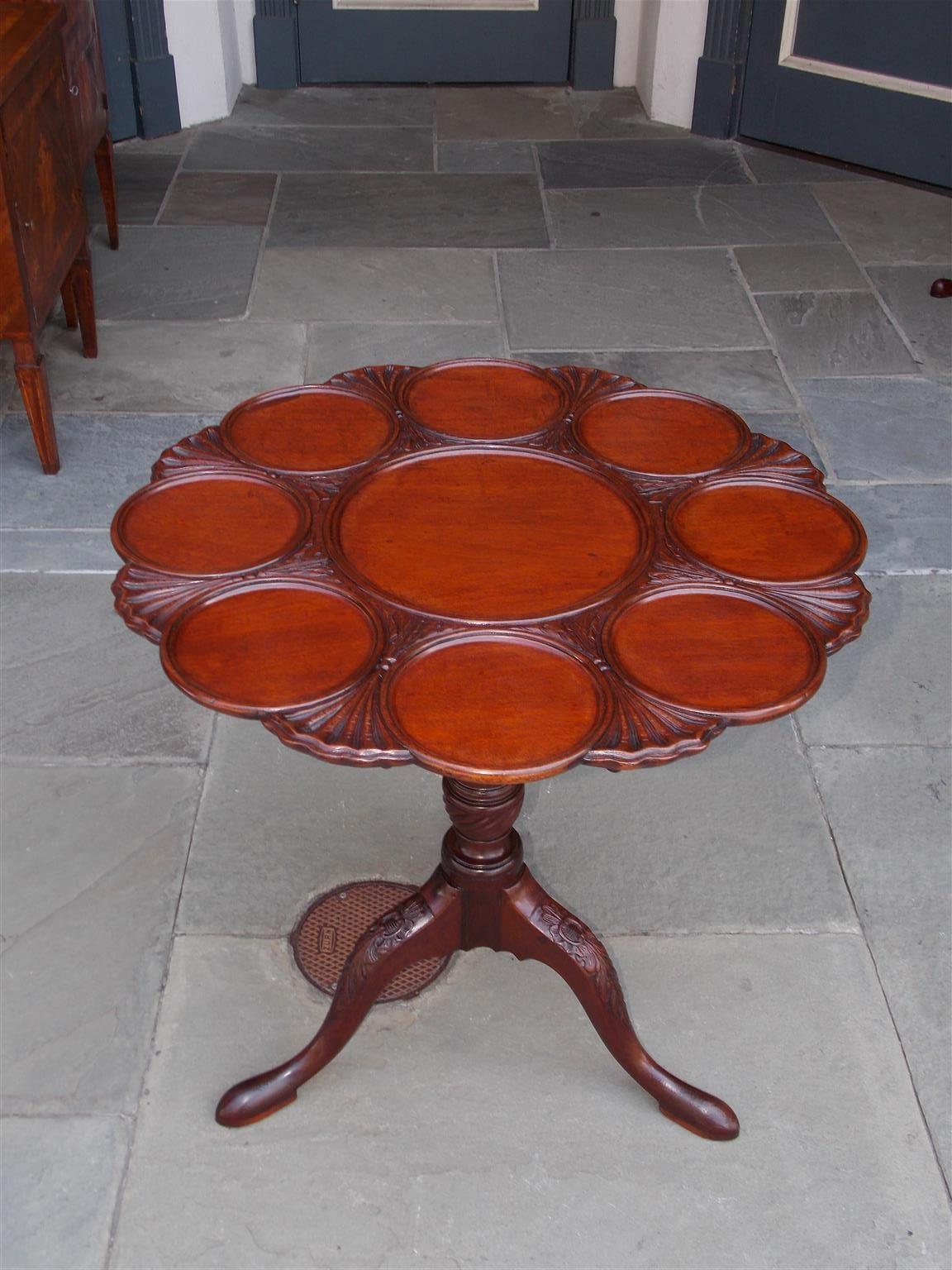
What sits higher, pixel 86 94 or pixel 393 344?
pixel 86 94

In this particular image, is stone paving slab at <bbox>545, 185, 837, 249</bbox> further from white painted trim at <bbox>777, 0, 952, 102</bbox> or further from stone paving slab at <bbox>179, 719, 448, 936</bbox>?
stone paving slab at <bbox>179, 719, 448, 936</bbox>

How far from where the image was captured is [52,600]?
2.61 m

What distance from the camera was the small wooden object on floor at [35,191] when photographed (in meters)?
2.54

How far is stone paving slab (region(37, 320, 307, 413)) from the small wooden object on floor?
0.26m

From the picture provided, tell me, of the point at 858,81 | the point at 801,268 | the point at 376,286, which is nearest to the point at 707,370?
the point at 801,268

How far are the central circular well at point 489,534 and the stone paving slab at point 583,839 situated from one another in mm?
691

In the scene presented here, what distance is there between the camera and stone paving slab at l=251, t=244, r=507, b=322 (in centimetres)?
364

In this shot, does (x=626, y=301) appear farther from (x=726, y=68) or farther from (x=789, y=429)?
(x=726, y=68)

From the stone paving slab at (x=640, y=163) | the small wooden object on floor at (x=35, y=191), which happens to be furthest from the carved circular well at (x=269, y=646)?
the stone paving slab at (x=640, y=163)

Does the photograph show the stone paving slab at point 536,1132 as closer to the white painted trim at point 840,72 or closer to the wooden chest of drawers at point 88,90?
the wooden chest of drawers at point 88,90

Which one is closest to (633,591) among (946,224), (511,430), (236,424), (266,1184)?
(511,430)

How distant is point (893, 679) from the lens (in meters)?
2.48

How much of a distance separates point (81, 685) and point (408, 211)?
2413 millimetres

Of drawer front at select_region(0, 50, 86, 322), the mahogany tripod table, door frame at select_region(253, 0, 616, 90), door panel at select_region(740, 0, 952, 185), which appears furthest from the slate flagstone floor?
door frame at select_region(253, 0, 616, 90)
